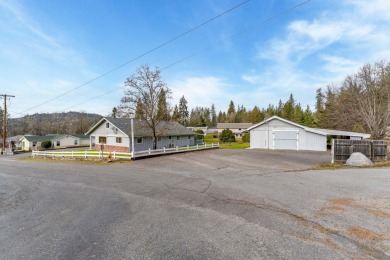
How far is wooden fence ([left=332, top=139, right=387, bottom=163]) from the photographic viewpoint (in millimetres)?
15789

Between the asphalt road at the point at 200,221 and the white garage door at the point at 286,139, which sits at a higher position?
the white garage door at the point at 286,139

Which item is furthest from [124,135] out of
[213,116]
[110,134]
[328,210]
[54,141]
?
[213,116]

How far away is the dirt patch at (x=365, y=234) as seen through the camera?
438 centimetres

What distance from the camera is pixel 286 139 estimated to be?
27.9m

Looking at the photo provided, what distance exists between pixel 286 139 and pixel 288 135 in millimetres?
559

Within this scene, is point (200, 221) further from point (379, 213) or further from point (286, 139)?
point (286, 139)

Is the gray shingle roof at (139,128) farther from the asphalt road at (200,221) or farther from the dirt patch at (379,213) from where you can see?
the dirt patch at (379,213)

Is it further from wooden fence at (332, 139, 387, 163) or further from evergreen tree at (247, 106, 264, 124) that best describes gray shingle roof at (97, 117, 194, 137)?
evergreen tree at (247, 106, 264, 124)

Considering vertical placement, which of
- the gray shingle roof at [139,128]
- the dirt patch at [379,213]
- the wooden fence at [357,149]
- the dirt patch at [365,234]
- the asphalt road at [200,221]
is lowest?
the asphalt road at [200,221]

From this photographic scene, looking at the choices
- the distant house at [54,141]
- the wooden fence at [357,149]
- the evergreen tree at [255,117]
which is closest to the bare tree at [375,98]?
the wooden fence at [357,149]

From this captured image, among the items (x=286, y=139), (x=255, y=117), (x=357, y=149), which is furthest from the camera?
(x=255, y=117)

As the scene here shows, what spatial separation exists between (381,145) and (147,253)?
19.1 m

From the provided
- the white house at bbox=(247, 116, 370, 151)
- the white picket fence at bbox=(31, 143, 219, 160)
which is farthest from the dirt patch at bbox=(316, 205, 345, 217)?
the white house at bbox=(247, 116, 370, 151)

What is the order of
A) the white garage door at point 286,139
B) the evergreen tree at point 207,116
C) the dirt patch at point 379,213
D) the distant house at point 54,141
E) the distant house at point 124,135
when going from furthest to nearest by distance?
the evergreen tree at point 207,116 → the distant house at point 54,141 → the distant house at point 124,135 → the white garage door at point 286,139 → the dirt patch at point 379,213
